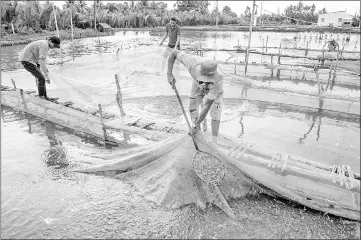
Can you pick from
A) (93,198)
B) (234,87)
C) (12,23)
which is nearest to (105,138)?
(93,198)

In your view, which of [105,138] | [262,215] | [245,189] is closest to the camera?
[262,215]

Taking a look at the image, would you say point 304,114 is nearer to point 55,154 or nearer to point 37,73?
point 55,154

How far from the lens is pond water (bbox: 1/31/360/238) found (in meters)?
2.77

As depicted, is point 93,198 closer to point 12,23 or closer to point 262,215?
point 262,215

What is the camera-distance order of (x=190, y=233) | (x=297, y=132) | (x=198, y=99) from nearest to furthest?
(x=190, y=233) < (x=198, y=99) < (x=297, y=132)

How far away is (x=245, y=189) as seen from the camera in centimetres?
315

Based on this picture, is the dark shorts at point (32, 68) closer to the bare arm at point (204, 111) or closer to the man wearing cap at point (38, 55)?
the man wearing cap at point (38, 55)

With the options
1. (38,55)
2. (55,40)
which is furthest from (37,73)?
(55,40)

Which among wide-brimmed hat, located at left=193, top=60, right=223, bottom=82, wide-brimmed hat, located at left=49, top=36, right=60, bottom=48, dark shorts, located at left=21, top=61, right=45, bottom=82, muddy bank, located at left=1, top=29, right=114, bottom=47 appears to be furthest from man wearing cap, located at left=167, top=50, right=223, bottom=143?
muddy bank, located at left=1, top=29, right=114, bottom=47

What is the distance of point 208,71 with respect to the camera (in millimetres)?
3219

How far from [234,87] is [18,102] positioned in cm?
518

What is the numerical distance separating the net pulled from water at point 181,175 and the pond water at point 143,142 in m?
0.12

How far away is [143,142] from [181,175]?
5.48ft

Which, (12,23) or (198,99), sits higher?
(12,23)
